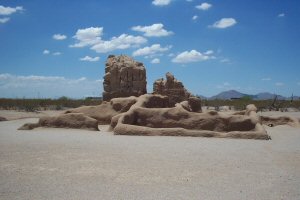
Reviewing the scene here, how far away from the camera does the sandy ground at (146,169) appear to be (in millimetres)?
6008

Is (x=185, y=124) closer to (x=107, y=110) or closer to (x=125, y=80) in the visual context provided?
(x=107, y=110)

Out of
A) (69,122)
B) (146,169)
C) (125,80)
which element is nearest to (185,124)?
(69,122)

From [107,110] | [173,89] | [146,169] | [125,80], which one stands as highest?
[125,80]

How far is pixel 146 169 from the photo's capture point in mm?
7496

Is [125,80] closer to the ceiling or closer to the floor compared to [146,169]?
closer to the ceiling

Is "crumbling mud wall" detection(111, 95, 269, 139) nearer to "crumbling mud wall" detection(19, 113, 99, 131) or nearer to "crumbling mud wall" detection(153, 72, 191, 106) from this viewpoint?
"crumbling mud wall" detection(19, 113, 99, 131)

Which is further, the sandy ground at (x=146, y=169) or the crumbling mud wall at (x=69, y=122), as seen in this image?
the crumbling mud wall at (x=69, y=122)

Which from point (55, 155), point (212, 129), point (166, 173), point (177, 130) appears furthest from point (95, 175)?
point (212, 129)

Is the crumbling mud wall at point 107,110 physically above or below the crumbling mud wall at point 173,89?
below

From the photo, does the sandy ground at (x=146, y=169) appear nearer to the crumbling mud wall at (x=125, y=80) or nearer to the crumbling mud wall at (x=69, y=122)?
the crumbling mud wall at (x=69, y=122)

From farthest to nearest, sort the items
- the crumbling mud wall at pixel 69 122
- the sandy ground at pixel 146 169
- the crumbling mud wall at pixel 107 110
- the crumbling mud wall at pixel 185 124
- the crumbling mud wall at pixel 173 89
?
the crumbling mud wall at pixel 173 89, the crumbling mud wall at pixel 107 110, the crumbling mud wall at pixel 69 122, the crumbling mud wall at pixel 185 124, the sandy ground at pixel 146 169

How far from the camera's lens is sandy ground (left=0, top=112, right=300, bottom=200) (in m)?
6.01

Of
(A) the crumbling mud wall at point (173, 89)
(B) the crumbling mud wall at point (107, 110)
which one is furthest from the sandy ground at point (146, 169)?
(A) the crumbling mud wall at point (173, 89)

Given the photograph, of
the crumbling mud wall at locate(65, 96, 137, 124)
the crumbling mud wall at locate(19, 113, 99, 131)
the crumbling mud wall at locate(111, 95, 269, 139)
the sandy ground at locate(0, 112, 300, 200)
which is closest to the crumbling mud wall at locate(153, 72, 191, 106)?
the crumbling mud wall at locate(65, 96, 137, 124)
